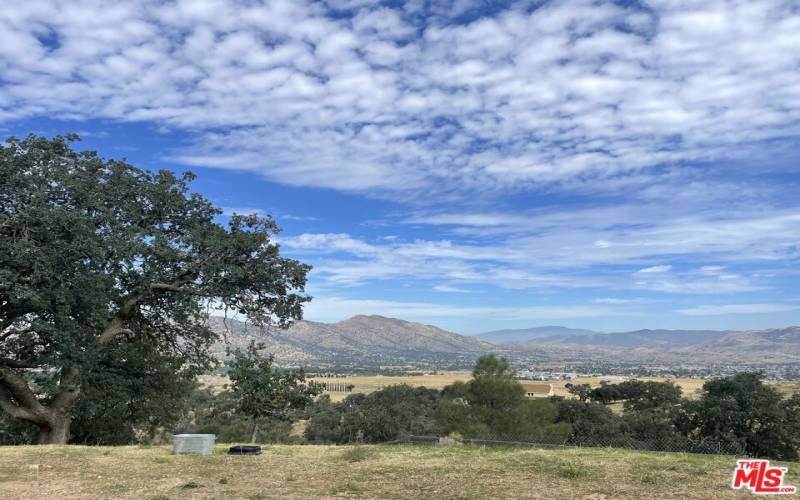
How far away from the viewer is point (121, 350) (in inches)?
843

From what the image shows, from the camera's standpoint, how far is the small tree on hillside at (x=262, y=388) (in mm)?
22609

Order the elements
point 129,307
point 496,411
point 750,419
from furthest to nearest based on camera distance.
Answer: point 496,411, point 750,419, point 129,307

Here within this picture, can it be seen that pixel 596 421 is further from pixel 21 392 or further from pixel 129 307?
pixel 21 392

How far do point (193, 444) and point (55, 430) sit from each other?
7777 millimetres

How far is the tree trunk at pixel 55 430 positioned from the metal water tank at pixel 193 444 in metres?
7.21

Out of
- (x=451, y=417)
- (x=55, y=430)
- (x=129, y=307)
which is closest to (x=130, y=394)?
(x=55, y=430)

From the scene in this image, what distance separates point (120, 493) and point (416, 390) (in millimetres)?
70218

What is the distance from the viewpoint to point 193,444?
1488 cm

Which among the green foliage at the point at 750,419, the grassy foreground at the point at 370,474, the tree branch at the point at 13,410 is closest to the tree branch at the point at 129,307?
the tree branch at the point at 13,410

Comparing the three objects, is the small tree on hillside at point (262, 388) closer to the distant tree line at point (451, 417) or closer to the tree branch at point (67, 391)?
the distant tree line at point (451, 417)

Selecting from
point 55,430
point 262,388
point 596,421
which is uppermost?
point 262,388

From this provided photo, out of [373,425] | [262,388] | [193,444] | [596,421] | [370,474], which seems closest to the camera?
[370,474]

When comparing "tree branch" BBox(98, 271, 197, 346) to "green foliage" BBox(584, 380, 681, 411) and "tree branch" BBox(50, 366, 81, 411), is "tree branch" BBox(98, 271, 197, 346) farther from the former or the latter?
"green foliage" BBox(584, 380, 681, 411)

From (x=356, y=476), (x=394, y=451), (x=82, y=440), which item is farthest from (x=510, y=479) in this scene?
(x=82, y=440)
